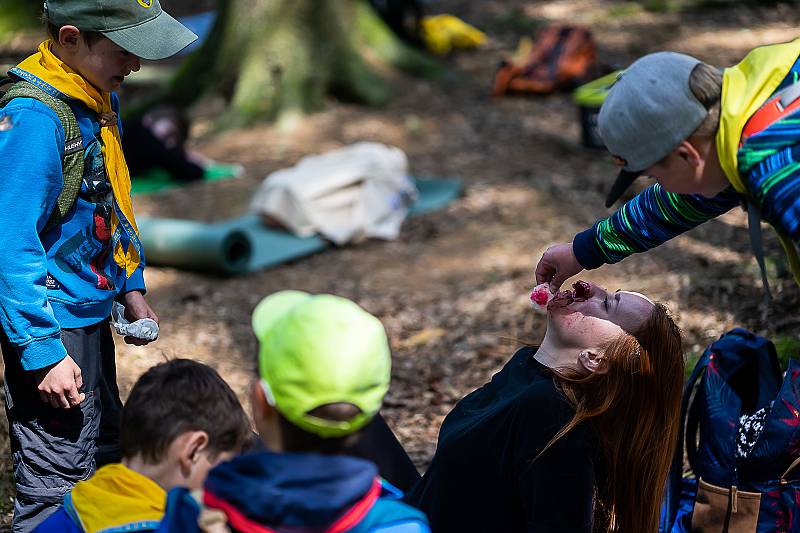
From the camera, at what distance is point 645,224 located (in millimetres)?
2961

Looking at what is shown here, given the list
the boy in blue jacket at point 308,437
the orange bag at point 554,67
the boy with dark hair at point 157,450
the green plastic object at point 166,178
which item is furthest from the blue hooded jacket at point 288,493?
the orange bag at point 554,67

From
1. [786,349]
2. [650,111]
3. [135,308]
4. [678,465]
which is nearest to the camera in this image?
[650,111]

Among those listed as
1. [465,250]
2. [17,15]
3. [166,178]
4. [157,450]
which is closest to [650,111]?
[157,450]

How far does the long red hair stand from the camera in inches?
104

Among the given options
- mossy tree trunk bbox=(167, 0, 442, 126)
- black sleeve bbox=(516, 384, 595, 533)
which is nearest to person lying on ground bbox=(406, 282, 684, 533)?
black sleeve bbox=(516, 384, 595, 533)

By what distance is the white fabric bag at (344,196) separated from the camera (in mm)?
7582

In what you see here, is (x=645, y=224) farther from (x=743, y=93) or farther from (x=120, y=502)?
(x=120, y=502)

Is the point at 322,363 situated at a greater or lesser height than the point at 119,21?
lesser

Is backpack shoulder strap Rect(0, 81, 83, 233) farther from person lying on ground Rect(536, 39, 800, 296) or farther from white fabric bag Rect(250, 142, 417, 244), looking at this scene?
white fabric bag Rect(250, 142, 417, 244)

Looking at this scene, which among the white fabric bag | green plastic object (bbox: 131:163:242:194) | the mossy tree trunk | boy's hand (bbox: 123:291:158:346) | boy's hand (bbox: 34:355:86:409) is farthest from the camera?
the mossy tree trunk

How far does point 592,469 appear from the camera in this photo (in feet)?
8.38

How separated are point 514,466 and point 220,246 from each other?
4.49 metres

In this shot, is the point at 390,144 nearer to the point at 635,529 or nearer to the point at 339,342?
the point at 635,529

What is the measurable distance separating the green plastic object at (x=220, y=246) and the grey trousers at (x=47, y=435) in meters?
4.00
